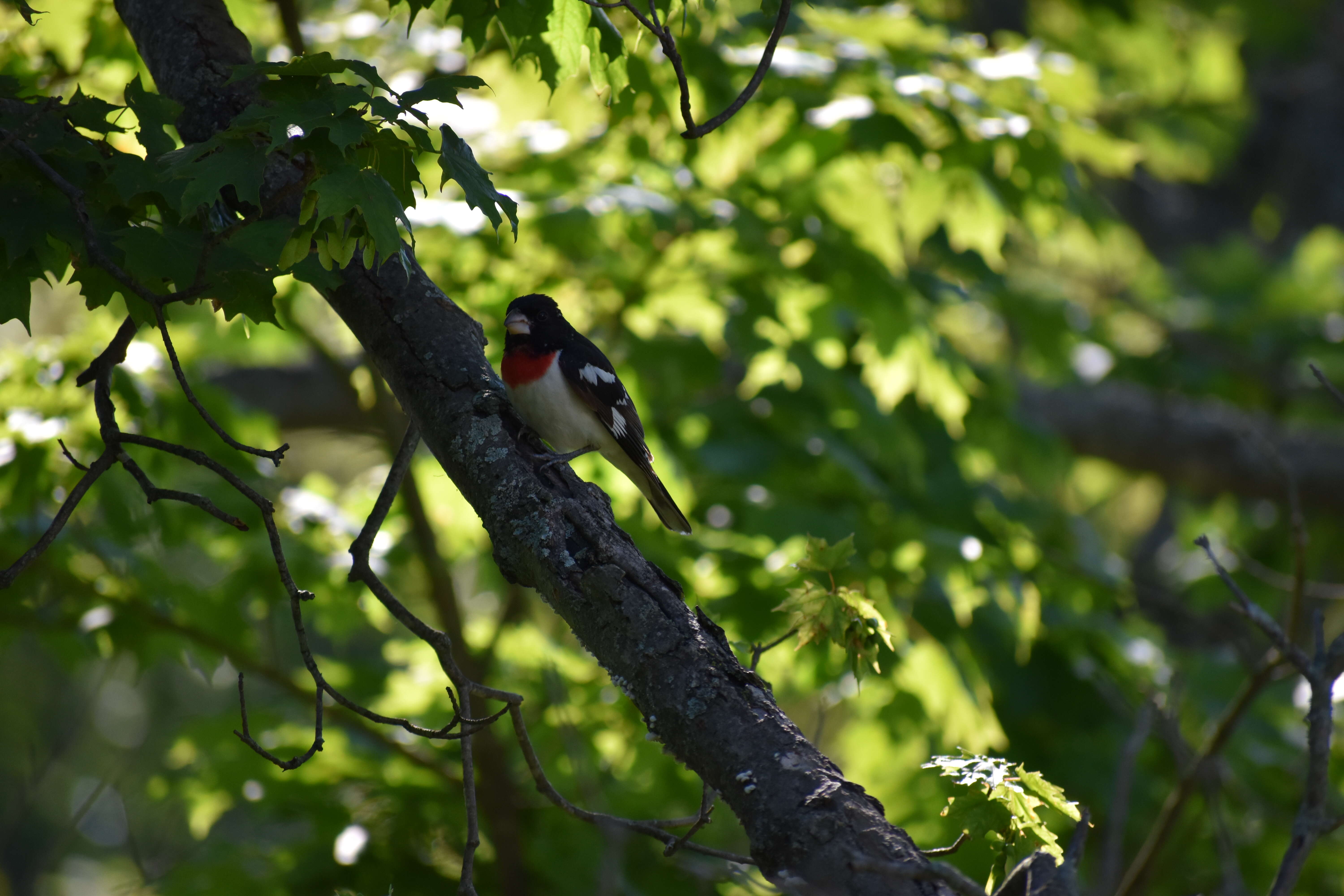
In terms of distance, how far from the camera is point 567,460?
8.28ft

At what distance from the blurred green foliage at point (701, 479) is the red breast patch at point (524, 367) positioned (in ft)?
2.32

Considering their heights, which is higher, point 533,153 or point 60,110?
point 60,110

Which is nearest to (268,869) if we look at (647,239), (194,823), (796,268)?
(194,823)

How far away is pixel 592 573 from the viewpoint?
2.08 meters

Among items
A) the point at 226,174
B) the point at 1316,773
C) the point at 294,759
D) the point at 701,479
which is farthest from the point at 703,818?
the point at 701,479

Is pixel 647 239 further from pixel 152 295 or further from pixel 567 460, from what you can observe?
pixel 152 295

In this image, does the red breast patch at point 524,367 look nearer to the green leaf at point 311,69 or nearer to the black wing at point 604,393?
the black wing at point 604,393

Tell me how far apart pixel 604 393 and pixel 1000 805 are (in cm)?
211

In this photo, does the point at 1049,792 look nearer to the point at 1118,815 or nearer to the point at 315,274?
the point at 1118,815

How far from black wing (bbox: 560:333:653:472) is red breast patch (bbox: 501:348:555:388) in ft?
0.18

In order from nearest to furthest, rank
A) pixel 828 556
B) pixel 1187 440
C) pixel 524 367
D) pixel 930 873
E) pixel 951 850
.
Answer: pixel 930 873 → pixel 951 850 → pixel 828 556 → pixel 524 367 → pixel 1187 440

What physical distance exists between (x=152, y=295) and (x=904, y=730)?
11.8ft

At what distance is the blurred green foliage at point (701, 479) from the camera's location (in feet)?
13.2

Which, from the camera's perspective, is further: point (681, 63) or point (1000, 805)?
point (681, 63)
